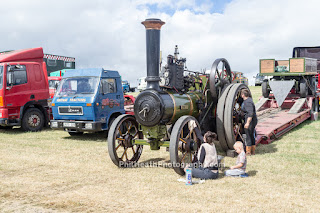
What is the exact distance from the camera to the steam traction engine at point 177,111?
5.98 meters

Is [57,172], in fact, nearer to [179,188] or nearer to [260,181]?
[179,188]

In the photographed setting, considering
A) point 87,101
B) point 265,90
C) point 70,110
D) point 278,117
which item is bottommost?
point 278,117

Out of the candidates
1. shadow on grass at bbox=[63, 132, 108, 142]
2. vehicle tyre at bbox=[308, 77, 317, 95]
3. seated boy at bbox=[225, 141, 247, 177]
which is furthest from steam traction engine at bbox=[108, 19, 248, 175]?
vehicle tyre at bbox=[308, 77, 317, 95]

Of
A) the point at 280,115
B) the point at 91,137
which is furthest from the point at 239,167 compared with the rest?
the point at 280,115

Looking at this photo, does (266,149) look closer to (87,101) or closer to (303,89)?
(87,101)

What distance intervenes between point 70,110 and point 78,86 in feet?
2.43

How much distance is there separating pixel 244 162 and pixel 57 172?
337cm

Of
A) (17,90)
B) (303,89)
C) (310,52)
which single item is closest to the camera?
(17,90)

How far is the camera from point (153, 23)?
5883mm

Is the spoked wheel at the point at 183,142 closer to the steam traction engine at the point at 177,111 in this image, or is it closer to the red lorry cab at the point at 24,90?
the steam traction engine at the point at 177,111

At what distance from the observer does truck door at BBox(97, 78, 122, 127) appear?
31.8ft

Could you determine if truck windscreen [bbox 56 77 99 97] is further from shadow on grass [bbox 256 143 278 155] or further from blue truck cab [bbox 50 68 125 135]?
shadow on grass [bbox 256 143 278 155]

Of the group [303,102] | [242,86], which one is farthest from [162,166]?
[303,102]

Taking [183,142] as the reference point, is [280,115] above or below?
above
